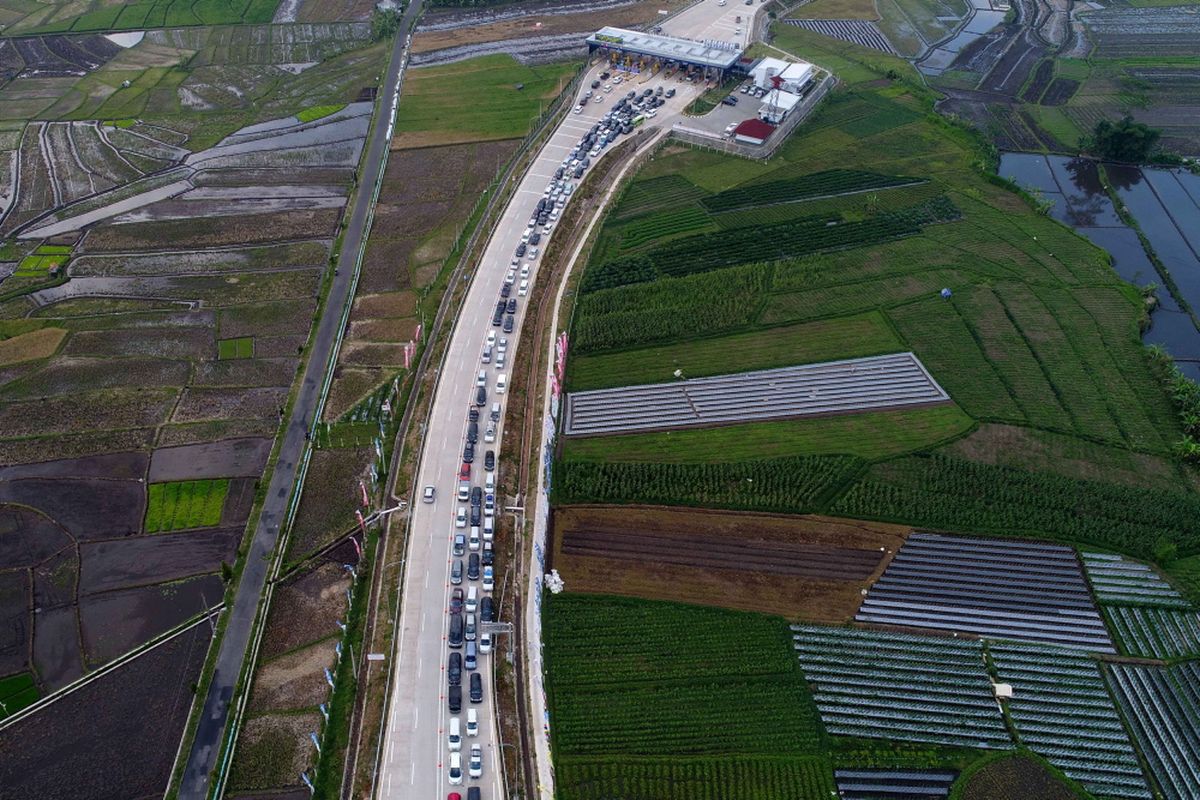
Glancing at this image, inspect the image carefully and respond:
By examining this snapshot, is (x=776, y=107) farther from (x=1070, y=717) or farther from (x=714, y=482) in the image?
(x=1070, y=717)

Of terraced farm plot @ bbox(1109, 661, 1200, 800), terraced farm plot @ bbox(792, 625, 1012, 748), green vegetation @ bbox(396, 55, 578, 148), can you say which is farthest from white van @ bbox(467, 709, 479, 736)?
green vegetation @ bbox(396, 55, 578, 148)

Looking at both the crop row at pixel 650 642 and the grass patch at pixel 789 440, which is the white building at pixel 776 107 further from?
the crop row at pixel 650 642

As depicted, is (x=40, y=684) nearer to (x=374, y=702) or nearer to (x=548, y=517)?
(x=374, y=702)

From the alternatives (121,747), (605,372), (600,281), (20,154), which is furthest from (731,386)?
(20,154)

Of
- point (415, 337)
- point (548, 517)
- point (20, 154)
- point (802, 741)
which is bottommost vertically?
point (802, 741)

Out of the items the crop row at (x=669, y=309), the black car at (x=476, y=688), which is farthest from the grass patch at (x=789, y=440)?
the black car at (x=476, y=688)

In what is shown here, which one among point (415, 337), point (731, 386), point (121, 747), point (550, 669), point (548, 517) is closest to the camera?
point (121, 747)

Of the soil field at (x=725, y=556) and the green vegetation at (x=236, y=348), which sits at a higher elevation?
the green vegetation at (x=236, y=348)
